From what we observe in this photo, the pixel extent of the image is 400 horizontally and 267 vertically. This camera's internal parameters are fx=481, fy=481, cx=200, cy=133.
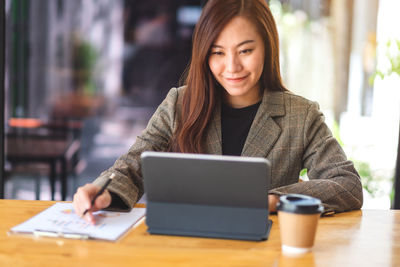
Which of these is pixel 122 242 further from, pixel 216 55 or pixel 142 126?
pixel 142 126

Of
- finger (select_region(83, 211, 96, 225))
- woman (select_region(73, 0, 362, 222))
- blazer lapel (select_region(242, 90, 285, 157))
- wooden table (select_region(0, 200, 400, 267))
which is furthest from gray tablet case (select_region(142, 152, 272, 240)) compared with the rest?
blazer lapel (select_region(242, 90, 285, 157))

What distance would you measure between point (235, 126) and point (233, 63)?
1.01 ft

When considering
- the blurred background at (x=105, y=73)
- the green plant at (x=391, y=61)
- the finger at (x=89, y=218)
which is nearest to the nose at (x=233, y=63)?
the finger at (x=89, y=218)

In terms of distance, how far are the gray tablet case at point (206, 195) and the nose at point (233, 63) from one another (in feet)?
1.90

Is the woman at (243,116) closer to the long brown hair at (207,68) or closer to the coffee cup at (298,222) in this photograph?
the long brown hair at (207,68)

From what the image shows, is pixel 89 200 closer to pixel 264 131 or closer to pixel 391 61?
pixel 264 131

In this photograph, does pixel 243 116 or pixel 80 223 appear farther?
pixel 243 116

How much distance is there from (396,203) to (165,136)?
1294 mm

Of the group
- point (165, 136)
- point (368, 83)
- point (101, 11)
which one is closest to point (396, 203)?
point (368, 83)

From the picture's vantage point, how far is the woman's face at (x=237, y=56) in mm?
1557

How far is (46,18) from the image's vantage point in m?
3.22

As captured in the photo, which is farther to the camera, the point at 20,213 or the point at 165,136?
the point at 165,136

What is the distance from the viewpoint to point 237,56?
1576mm

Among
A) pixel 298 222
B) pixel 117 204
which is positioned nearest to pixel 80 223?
pixel 117 204
